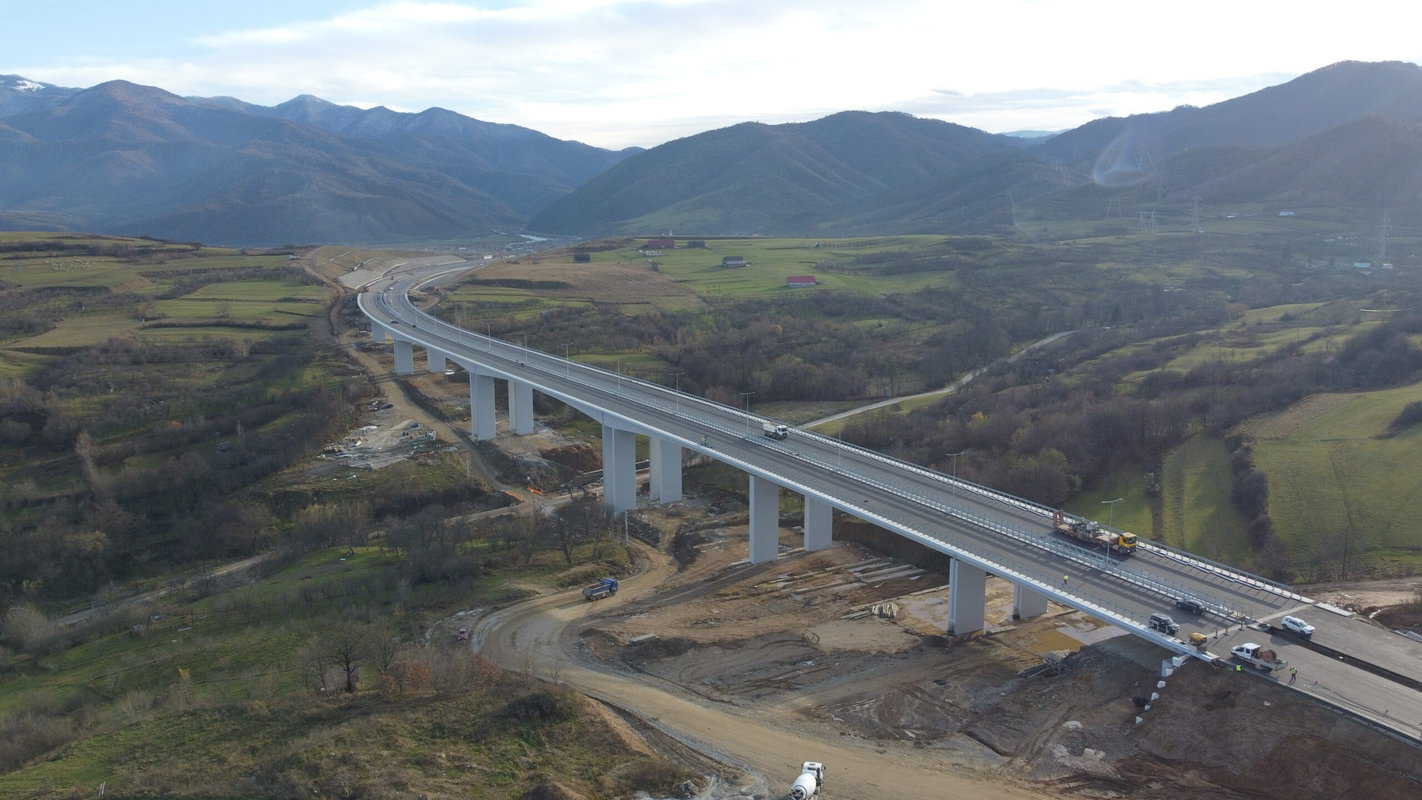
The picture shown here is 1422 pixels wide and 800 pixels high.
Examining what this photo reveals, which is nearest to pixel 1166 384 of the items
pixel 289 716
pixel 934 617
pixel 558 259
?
pixel 934 617

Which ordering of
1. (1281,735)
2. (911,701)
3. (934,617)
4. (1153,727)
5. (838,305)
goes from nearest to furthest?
1. (1281,735)
2. (1153,727)
3. (911,701)
4. (934,617)
5. (838,305)

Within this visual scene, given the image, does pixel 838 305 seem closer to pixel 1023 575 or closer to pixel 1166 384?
pixel 1166 384

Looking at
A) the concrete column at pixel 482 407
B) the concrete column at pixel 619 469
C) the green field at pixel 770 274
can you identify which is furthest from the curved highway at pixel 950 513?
the green field at pixel 770 274

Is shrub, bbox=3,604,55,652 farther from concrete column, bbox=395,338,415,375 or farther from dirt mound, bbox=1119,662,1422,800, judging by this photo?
concrete column, bbox=395,338,415,375

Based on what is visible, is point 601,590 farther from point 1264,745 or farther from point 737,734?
point 1264,745

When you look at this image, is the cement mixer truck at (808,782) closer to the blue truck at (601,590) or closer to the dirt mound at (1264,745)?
the dirt mound at (1264,745)

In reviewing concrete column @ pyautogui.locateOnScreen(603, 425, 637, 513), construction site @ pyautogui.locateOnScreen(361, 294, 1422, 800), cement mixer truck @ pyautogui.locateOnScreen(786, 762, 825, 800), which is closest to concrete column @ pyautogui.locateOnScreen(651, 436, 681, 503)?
concrete column @ pyautogui.locateOnScreen(603, 425, 637, 513)
